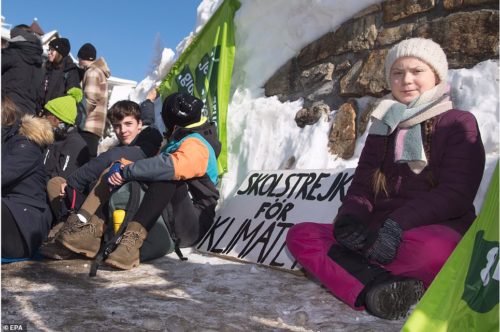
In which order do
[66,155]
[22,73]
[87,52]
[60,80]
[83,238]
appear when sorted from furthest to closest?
[87,52], [60,80], [22,73], [66,155], [83,238]

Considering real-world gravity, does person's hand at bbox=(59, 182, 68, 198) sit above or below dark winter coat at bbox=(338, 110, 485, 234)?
below

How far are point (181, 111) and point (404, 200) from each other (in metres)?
1.62

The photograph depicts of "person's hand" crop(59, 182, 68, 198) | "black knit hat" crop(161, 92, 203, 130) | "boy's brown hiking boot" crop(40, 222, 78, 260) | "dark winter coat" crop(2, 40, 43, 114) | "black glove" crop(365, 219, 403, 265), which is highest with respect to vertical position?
"dark winter coat" crop(2, 40, 43, 114)

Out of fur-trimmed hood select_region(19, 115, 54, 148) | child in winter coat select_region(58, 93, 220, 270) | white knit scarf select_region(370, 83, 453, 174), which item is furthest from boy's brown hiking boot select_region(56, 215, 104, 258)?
white knit scarf select_region(370, 83, 453, 174)

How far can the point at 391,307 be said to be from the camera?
2033 mm

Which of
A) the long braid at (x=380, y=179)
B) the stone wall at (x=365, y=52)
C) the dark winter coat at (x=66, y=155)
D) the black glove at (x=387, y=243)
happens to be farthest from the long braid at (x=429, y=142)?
the dark winter coat at (x=66, y=155)

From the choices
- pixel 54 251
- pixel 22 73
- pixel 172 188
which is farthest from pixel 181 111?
pixel 22 73

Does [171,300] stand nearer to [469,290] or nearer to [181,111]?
[469,290]

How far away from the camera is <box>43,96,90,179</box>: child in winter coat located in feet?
12.6

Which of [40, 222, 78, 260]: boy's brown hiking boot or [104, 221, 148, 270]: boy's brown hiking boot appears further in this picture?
[40, 222, 78, 260]: boy's brown hiking boot

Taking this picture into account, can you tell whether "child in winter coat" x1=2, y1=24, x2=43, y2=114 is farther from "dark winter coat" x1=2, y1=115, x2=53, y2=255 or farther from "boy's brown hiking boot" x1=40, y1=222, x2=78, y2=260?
"boy's brown hiking boot" x1=40, y1=222, x2=78, y2=260

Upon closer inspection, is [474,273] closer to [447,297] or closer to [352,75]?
[447,297]

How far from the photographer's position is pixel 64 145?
13.1ft

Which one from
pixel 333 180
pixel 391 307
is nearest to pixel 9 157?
pixel 333 180
